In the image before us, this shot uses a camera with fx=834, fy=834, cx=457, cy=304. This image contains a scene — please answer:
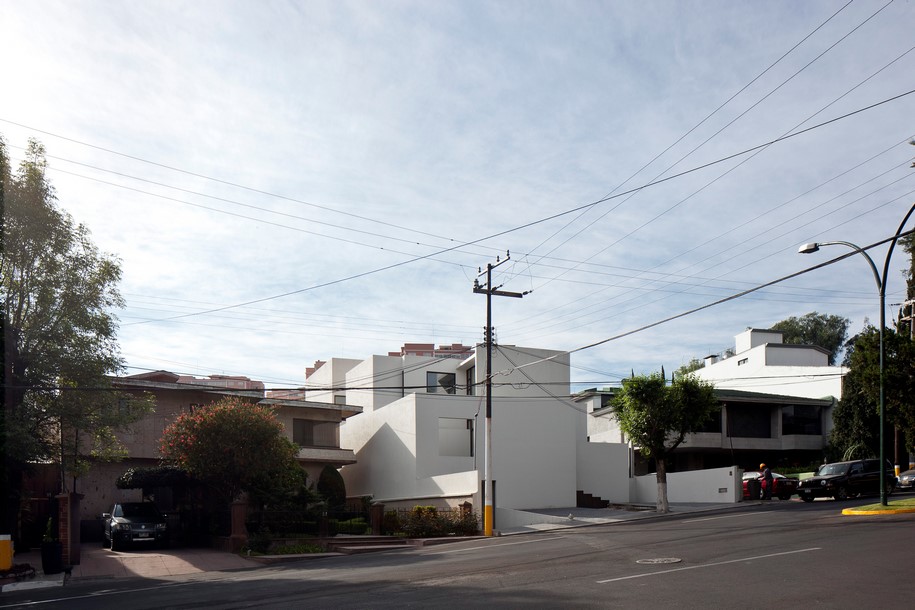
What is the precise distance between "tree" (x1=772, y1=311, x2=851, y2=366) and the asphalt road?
6322 centimetres

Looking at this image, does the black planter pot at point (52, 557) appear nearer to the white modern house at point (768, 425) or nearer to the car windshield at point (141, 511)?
the car windshield at point (141, 511)

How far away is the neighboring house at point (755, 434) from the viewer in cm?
5206

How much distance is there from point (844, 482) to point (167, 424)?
94.4 ft

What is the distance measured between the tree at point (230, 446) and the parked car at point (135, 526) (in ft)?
6.63

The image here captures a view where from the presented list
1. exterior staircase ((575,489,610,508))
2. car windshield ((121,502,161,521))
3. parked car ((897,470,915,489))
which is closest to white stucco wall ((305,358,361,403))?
exterior staircase ((575,489,610,508))

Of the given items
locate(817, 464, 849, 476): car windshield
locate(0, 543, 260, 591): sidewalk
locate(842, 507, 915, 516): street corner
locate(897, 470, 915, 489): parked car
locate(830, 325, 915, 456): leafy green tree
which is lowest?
locate(0, 543, 260, 591): sidewalk

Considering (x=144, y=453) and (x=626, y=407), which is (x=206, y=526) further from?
(x=626, y=407)

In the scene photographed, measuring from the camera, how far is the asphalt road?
1261 centimetres

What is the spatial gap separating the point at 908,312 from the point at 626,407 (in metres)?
29.7

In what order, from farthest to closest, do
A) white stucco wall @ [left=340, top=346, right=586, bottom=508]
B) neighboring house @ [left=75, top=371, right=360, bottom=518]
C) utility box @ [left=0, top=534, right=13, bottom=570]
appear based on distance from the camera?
white stucco wall @ [left=340, top=346, right=586, bottom=508]
neighboring house @ [left=75, top=371, right=360, bottom=518]
utility box @ [left=0, top=534, right=13, bottom=570]

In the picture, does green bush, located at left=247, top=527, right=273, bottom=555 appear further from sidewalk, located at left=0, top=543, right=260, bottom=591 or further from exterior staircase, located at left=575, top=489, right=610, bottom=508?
exterior staircase, located at left=575, top=489, right=610, bottom=508

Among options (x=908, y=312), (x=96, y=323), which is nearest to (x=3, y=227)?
(x=96, y=323)

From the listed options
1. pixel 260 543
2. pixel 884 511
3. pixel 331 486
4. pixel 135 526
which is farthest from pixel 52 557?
pixel 884 511

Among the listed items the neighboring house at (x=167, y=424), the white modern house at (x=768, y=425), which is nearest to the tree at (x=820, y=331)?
the white modern house at (x=768, y=425)
